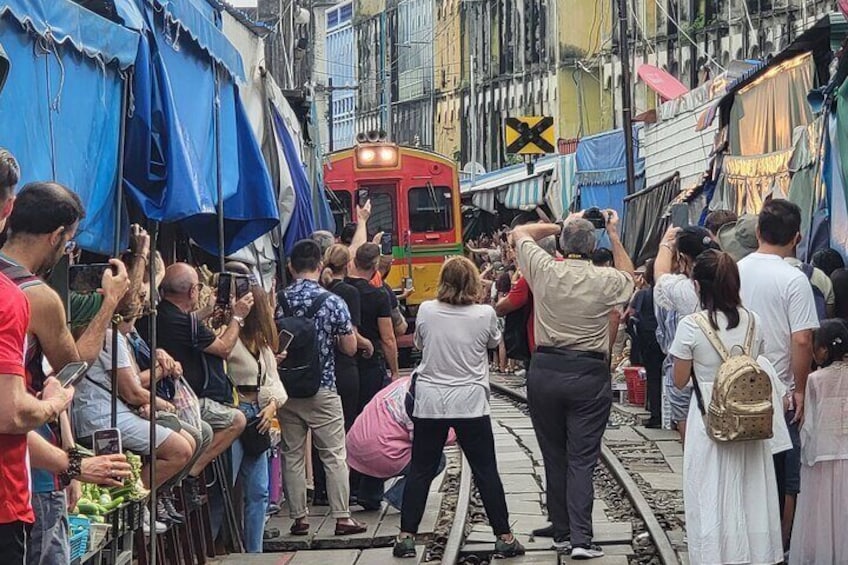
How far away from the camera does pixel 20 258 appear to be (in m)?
4.79

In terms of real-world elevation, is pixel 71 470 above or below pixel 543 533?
above

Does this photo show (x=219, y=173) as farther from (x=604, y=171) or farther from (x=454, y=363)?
(x=604, y=171)

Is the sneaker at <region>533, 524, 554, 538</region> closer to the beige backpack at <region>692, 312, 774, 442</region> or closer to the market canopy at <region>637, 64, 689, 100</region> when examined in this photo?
the beige backpack at <region>692, 312, 774, 442</region>

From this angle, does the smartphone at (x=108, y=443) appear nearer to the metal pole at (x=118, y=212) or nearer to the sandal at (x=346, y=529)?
the metal pole at (x=118, y=212)

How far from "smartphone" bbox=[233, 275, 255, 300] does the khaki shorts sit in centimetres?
59

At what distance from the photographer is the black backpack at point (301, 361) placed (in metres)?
9.58

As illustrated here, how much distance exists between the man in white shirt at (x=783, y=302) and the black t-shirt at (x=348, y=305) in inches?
135

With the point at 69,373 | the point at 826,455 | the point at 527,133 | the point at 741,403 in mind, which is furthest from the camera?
the point at 527,133

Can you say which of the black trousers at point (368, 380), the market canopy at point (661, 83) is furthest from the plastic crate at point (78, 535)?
the market canopy at point (661, 83)

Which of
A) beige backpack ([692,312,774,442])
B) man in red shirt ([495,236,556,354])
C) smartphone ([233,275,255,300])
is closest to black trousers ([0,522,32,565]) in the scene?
beige backpack ([692,312,774,442])

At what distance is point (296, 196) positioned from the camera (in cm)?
1214

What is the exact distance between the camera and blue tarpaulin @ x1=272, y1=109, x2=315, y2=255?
12.1 meters

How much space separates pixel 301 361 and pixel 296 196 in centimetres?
280

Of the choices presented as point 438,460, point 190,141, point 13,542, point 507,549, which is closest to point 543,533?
point 507,549
